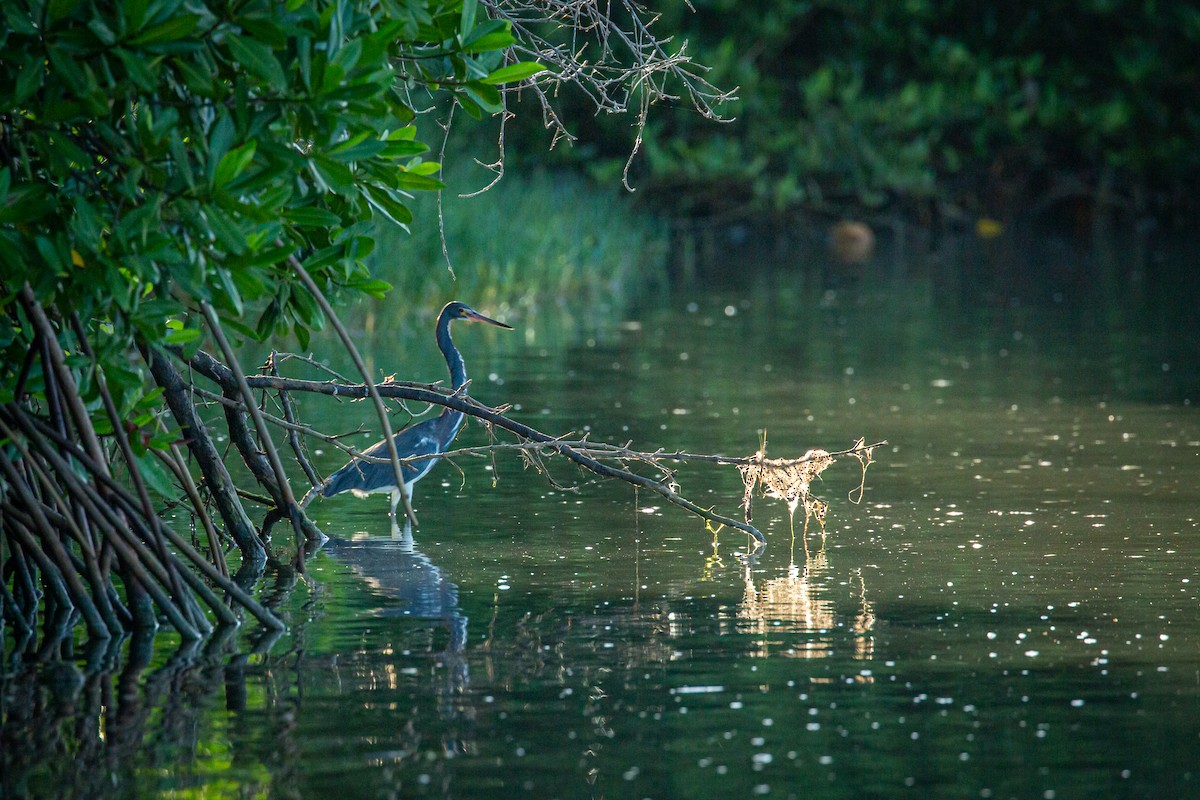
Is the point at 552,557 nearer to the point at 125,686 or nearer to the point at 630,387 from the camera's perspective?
the point at 125,686

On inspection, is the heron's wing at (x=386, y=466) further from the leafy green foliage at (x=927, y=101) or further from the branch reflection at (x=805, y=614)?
the leafy green foliage at (x=927, y=101)

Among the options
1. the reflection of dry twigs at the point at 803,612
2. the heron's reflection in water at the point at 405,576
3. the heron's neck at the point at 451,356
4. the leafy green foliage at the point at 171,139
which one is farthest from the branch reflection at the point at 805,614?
the heron's neck at the point at 451,356

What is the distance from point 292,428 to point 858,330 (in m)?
11.0

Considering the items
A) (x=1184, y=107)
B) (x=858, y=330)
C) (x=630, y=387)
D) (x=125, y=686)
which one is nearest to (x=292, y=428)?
(x=125, y=686)

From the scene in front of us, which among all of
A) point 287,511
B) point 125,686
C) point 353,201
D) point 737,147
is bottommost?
point 125,686

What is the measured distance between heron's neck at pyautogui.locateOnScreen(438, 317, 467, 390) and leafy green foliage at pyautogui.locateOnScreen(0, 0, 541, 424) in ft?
9.61

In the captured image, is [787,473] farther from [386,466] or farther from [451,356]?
[451,356]

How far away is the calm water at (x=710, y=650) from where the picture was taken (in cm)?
493

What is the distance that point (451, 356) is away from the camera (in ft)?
30.6

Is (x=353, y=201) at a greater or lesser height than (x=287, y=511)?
greater

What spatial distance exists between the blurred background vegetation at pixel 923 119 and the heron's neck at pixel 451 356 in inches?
863

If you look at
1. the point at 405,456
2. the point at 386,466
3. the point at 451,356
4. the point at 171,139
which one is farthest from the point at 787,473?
the point at 171,139

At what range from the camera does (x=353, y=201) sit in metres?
6.36

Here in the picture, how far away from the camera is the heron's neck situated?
29.9 feet
